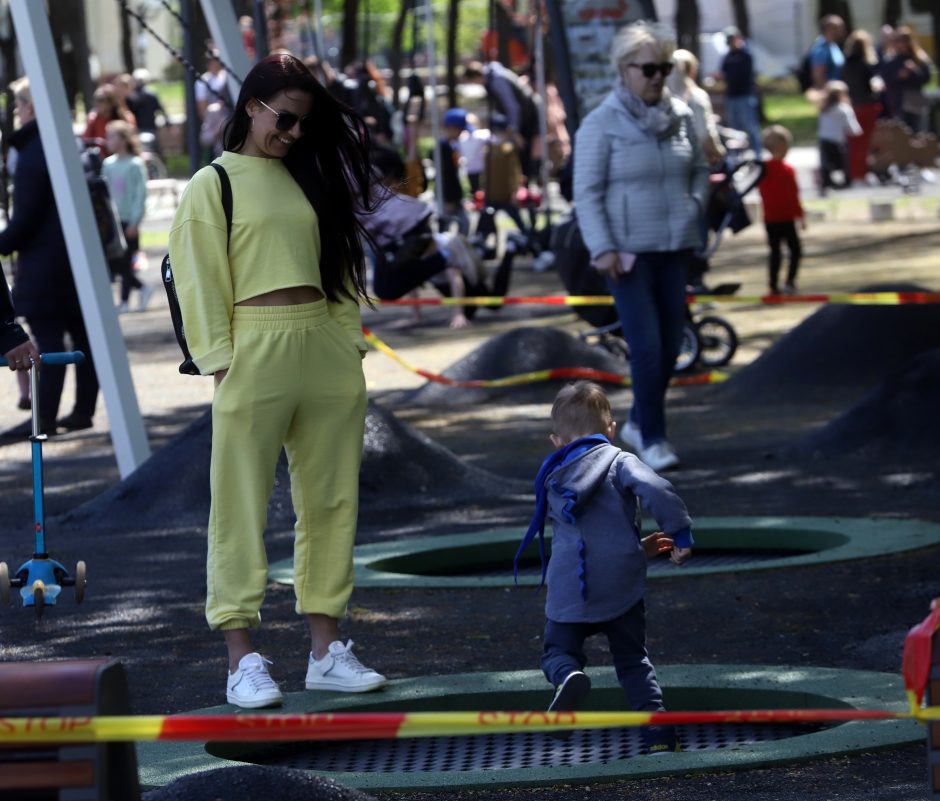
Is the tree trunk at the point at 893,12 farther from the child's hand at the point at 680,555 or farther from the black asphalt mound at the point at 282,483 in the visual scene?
the child's hand at the point at 680,555

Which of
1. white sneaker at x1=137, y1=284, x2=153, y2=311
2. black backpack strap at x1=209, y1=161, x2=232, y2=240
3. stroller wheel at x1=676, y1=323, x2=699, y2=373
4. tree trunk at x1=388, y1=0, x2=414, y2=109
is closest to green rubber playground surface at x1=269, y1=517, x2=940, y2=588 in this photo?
black backpack strap at x1=209, y1=161, x2=232, y2=240

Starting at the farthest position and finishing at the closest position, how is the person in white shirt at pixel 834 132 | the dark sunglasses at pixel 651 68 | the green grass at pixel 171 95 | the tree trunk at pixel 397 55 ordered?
the green grass at pixel 171 95 → the tree trunk at pixel 397 55 → the person in white shirt at pixel 834 132 → the dark sunglasses at pixel 651 68

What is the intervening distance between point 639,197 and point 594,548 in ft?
15.1

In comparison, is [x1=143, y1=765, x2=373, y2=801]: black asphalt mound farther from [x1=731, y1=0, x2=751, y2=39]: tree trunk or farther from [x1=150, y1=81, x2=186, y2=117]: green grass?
[x1=150, y1=81, x2=186, y2=117]: green grass

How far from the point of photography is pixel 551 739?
6125mm

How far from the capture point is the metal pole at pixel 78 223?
10.1 meters

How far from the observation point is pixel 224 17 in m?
11.0

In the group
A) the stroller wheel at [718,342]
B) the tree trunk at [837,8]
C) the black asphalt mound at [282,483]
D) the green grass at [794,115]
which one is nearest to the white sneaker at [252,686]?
the black asphalt mound at [282,483]

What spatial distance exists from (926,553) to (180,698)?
3179 millimetres

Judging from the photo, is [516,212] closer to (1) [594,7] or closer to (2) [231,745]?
(1) [594,7]

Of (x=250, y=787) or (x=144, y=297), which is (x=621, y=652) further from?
(x=144, y=297)

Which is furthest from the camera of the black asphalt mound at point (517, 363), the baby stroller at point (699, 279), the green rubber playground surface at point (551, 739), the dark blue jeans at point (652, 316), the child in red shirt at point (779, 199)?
the child in red shirt at point (779, 199)

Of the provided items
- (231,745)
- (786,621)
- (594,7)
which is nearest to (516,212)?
(594,7)

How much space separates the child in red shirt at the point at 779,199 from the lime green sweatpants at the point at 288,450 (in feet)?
36.4
